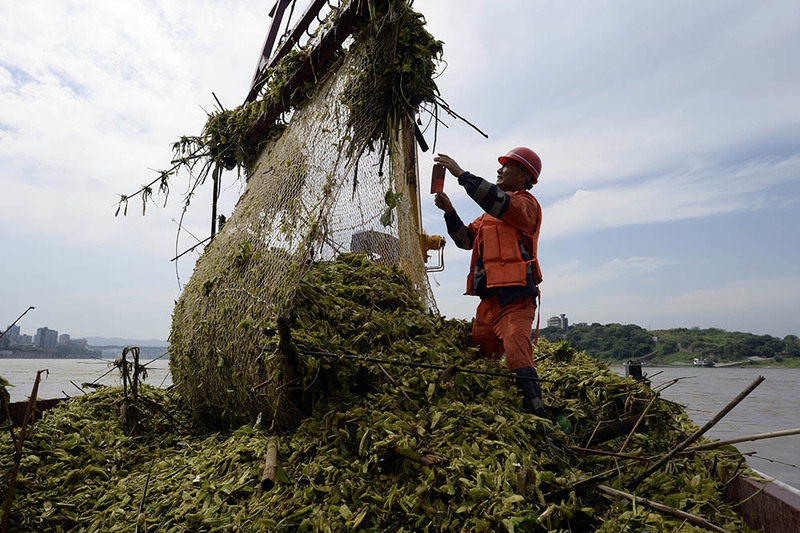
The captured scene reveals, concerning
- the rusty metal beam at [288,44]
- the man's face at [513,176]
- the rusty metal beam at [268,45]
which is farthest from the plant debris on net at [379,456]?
the rusty metal beam at [268,45]

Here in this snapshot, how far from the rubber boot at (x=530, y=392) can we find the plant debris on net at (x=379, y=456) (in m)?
0.10

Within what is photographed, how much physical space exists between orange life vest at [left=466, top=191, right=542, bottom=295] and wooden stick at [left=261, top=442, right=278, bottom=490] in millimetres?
1654

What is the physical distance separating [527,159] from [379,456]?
7.33ft

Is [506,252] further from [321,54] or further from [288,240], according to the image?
[321,54]

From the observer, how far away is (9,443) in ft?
10.3

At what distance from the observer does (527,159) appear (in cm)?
357

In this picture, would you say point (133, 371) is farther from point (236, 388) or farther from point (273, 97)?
point (273, 97)

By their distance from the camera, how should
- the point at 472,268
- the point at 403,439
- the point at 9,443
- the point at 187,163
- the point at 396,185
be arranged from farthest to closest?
the point at 187,163 < the point at 396,185 < the point at 472,268 < the point at 9,443 < the point at 403,439

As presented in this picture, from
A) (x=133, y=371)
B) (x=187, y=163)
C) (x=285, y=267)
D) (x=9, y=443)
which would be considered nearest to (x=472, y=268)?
(x=285, y=267)

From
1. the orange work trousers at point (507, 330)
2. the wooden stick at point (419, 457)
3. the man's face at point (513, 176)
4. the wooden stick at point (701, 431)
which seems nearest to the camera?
the wooden stick at point (701, 431)

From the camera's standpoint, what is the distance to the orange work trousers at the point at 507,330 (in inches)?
127

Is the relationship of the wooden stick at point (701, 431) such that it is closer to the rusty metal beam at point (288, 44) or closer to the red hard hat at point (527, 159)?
the red hard hat at point (527, 159)

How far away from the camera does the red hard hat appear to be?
3.55 metres

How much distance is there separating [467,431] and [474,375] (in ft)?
1.85
